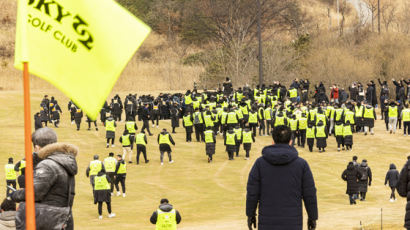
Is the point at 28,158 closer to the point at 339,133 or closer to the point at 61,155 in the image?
the point at 61,155

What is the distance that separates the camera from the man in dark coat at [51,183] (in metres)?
6.06

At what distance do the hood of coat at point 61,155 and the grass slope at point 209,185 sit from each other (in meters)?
13.5

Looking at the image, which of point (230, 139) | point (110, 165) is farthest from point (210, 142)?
point (110, 165)

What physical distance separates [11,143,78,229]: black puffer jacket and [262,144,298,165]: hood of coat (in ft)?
6.06

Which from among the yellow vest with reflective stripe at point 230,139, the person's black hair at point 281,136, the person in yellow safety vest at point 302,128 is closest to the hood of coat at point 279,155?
the person's black hair at point 281,136

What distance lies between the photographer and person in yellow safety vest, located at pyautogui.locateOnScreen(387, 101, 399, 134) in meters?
37.7

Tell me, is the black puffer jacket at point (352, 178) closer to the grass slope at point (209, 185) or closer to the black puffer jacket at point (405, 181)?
the grass slope at point (209, 185)

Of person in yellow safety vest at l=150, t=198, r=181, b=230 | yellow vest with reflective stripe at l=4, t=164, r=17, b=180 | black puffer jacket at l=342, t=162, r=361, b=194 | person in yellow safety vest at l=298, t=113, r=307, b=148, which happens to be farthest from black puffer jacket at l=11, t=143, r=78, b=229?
person in yellow safety vest at l=298, t=113, r=307, b=148

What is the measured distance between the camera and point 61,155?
628 cm

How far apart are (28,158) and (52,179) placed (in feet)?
1.82

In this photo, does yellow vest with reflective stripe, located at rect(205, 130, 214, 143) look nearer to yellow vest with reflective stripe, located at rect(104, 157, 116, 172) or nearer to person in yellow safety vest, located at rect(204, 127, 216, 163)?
person in yellow safety vest, located at rect(204, 127, 216, 163)

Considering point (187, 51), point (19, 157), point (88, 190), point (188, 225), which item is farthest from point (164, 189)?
point (187, 51)

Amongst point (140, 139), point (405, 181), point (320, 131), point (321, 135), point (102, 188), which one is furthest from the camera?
point (321, 135)

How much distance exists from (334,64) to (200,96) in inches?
867
